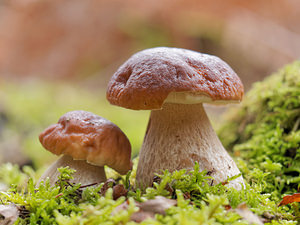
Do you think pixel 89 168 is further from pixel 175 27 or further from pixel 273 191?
pixel 175 27

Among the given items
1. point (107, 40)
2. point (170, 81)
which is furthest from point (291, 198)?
point (107, 40)

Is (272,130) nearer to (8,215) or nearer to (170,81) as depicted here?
(170,81)

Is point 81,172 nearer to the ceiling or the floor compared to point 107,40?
nearer to the floor

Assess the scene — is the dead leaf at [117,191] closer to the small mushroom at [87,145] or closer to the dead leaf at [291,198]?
the small mushroom at [87,145]

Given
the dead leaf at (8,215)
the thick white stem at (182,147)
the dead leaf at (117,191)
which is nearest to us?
the dead leaf at (8,215)

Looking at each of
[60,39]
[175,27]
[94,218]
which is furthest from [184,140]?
[60,39]

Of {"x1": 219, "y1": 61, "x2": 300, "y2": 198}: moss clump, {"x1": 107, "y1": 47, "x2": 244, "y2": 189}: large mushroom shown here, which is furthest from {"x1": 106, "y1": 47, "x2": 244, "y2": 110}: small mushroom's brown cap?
{"x1": 219, "y1": 61, "x2": 300, "y2": 198}: moss clump

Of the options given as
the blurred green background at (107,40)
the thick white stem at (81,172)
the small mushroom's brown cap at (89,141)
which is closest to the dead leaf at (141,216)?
the small mushroom's brown cap at (89,141)
